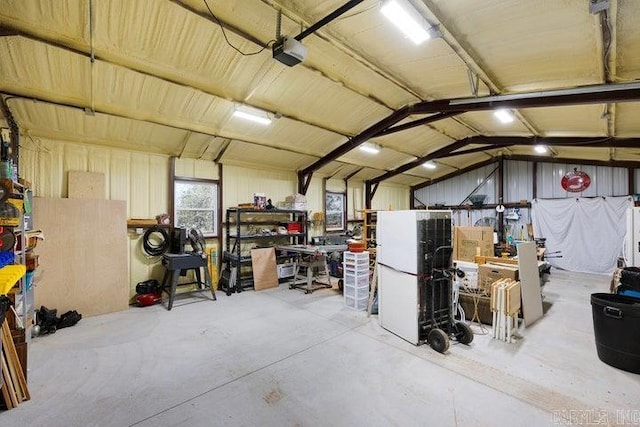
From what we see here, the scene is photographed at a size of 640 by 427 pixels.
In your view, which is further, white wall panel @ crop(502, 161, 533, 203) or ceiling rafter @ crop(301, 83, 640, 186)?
white wall panel @ crop(502, 161, 533, 203)

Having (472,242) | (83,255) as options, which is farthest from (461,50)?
(83,255)

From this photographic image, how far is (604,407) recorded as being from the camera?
2.30 meters

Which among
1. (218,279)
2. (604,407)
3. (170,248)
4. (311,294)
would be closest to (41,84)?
(170,248)

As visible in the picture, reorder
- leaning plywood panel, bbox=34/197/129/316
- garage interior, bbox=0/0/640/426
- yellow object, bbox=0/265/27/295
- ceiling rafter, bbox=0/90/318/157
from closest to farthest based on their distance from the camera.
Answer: yellow object, bbox=0/265/27/295, garage interior, bbox=0/0/640/426, ceiling rafter, bbox=0/90/318/157, leaning plywood panel, bbox=34/197/129/316

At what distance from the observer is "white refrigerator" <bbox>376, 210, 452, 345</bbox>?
331 centimetres

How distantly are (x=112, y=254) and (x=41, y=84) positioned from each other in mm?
2524

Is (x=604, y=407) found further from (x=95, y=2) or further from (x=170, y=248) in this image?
(x=170, y=248)

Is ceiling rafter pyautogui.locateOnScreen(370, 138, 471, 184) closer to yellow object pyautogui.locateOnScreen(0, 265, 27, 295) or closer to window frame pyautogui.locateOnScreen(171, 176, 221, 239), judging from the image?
window frame pyautogui.locateOnScreen(171, 176, 221, 239)

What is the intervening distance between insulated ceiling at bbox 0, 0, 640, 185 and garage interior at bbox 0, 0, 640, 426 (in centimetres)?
3

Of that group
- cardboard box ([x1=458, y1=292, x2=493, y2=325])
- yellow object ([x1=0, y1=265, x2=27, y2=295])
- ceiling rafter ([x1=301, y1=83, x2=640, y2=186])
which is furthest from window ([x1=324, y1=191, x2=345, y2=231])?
yellow object ([x1=0, y1=265, x2=27, y2=295])

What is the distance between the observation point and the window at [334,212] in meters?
8.77

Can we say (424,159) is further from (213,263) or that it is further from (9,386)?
(9,386)

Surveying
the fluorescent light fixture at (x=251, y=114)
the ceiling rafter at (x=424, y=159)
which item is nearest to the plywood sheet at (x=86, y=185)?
the fluorescent light fixture at (x=251, y=114)

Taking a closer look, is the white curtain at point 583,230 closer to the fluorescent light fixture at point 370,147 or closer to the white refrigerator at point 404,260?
the fluorescent light fixture at point 370,147
